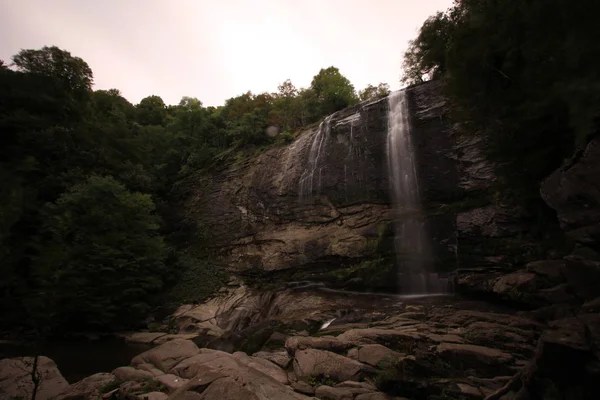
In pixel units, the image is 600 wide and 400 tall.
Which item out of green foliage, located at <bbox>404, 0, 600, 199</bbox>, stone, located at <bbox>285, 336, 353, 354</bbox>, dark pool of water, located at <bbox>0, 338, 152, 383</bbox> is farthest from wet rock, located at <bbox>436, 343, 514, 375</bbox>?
dark pool of water, located at <bbox>0, 338, 152, 383</bbox>

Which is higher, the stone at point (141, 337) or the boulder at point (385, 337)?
the boulder at point (385, 337)

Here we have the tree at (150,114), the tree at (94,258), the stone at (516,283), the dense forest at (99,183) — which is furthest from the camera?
the tree at (150,114)

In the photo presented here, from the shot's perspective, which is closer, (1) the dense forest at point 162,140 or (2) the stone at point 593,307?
(1) the dense forest at point 162,140

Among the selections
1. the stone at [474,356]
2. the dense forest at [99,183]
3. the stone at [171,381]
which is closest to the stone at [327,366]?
the stone at [474,356]

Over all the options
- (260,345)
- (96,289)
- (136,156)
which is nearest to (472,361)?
(260,345)

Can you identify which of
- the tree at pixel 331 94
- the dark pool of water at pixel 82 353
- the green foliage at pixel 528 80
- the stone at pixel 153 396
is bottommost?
the dark pool of water at pixel 82 353

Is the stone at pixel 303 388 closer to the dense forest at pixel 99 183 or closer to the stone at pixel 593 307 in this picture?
the dense forest at pixel 99 183

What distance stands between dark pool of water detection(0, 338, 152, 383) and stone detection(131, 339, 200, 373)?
8.12 ft

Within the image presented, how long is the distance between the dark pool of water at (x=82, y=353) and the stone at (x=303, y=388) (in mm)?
7275

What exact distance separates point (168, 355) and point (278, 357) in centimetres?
317

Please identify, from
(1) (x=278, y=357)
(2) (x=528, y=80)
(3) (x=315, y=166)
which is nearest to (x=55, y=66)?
(1) (x=278, y=357)

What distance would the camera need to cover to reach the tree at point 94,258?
13172mm

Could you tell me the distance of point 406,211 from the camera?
16.0m

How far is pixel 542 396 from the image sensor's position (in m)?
4.65
